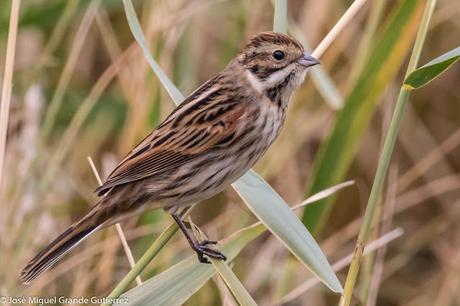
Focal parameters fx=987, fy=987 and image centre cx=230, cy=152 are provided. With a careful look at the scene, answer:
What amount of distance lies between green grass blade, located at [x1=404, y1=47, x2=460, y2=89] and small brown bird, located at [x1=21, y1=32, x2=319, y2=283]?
69 cm

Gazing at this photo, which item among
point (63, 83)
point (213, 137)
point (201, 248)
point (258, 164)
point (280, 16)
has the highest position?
point (63, 83)

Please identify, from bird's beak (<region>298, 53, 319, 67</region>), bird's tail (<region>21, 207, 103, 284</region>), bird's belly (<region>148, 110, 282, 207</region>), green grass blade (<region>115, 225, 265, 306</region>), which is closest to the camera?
green grass blade (<region>115, 225, 265, 306</region>)

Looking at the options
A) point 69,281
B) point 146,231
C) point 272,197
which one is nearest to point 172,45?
point 146,231

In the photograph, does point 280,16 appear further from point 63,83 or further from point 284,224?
point 63,83

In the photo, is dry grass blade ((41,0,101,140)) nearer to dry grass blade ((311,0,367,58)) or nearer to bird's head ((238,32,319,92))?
bird's head ((238,32,319,92))

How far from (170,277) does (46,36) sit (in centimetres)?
277

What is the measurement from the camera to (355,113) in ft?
10.6

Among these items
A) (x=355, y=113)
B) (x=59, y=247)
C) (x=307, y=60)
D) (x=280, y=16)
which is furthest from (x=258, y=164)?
(x=59, y=247)

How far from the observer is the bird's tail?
8.63 ft

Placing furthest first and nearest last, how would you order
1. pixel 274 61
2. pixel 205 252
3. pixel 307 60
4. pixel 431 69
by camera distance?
1. pixel 274 61
2. pixel 307 60
3. pixel 205 252
4. pixel 431 69

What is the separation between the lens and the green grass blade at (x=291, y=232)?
7.47 feet

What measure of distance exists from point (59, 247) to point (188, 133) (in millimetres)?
563

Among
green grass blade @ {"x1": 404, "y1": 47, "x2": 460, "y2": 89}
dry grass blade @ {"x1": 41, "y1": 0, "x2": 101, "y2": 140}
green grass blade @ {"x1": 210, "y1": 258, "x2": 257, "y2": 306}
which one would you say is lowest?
green grass blade @ {"x1": 210, "y1": 258, "x2": 257, "y2": 306}

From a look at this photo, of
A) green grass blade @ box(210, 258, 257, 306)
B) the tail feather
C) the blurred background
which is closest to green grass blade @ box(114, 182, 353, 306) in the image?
green grass blade @ box(210, 258, 257, 306)
